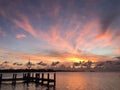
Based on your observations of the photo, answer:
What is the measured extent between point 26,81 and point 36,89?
52.5ft

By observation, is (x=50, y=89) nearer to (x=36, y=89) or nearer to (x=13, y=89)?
(x=36, y=89)

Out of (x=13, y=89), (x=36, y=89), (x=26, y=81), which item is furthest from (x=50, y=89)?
(x=26, y=81)

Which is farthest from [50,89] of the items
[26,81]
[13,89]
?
[26,81]

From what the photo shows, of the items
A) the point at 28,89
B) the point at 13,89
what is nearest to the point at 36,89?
the point at 28,89

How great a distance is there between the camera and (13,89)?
54.8 m

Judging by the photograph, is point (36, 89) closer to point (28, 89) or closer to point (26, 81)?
point (28, 89)

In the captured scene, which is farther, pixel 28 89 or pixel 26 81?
pixel 26 81

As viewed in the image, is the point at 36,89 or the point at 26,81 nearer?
the point at 36,89

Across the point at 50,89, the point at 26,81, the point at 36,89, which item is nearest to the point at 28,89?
the point at 36,89

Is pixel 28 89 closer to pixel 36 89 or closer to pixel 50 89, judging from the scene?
pixel 36 89

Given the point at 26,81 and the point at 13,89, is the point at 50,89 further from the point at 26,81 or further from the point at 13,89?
the point at 26,81

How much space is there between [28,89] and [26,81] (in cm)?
1610

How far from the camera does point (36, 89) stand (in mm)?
56594

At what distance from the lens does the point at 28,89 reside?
55.9 m
